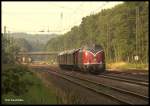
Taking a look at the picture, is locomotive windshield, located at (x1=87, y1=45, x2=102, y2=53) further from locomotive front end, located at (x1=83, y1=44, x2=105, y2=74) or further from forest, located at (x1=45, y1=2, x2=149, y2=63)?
forest, located at (x1=45, y1=2, x2=149, y2=63)

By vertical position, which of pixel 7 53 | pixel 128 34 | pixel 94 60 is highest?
pixel 128 34

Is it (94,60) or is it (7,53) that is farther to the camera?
(94,60)

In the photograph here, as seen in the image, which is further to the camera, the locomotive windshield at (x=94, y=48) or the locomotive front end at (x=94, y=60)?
the locomotive windshield at (x=94, y=48)

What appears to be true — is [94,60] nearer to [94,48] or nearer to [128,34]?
[94,48]

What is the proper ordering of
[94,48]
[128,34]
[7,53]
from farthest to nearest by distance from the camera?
1. [128,34]
2. [94,48]
3. [7,53]

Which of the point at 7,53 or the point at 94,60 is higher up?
the point at 7,53

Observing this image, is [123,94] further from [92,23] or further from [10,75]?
[92,23]

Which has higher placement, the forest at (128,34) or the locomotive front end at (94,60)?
the forest at (128,34)

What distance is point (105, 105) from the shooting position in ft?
60.2

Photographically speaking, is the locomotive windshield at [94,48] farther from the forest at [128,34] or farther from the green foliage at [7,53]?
the forest at [128,34]

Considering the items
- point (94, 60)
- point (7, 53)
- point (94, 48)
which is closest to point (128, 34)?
point (94, 48)

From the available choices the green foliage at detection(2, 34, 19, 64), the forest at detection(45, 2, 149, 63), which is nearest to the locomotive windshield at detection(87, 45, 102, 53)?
the green foliage at detection(2, 34, 19, 64)

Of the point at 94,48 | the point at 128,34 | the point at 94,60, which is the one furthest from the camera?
the point at 128,34

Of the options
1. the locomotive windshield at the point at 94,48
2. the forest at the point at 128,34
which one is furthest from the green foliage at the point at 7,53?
the forest at the point at 128,34
